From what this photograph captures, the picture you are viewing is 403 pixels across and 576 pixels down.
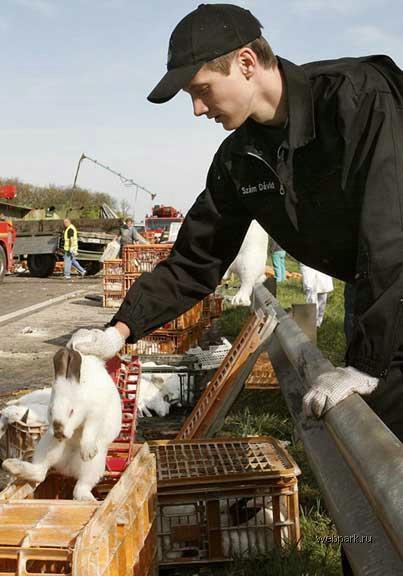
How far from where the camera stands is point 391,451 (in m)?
1.21

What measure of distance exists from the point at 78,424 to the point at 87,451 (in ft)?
0.37

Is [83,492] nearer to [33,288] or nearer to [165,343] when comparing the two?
[165,343]

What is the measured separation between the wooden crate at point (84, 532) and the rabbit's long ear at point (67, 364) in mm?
376

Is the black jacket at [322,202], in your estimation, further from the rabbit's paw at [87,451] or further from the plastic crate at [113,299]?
the plastic crate at [113,299]

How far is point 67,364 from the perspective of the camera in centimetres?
235

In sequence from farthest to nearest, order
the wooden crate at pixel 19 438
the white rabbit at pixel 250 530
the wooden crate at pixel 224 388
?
the wooden crate at pixel 19 438, the wooden crate at pixel 224 388, the white rabbit at pixel 250 530

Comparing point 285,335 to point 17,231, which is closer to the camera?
point 285,335

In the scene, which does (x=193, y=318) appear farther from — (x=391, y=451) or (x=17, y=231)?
(x=17, y=231)

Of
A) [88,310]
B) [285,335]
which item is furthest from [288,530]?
[88,310]

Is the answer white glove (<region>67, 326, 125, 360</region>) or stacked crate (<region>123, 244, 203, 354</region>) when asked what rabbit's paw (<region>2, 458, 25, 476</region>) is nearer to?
white glove (<region>67, 326, 125, 360</region>)

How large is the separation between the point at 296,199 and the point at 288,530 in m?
1.59

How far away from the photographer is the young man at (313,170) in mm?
1829

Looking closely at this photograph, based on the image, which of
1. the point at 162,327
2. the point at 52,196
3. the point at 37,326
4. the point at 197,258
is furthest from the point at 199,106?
the point at 52,196

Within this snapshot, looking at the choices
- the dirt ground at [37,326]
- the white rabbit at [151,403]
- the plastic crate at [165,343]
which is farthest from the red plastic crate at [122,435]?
the plastic crate at [165,343]
